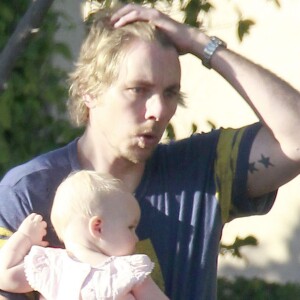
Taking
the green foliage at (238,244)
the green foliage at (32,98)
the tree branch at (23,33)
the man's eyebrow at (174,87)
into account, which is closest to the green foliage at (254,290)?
the green foliage at (238,244)

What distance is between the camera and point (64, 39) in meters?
5.63

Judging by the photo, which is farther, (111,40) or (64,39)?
(64,39)

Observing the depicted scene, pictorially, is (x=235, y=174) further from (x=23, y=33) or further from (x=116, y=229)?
(x=23, y=33)

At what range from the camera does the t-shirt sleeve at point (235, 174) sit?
4086mm

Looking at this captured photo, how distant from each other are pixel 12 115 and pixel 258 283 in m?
2.77

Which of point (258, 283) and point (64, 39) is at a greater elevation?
point (64, 39)

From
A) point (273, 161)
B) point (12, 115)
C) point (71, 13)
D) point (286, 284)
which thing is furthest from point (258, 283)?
point (273, 161)

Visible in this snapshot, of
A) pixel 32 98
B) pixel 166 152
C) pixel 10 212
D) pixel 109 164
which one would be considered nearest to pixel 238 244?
pixel 32 98

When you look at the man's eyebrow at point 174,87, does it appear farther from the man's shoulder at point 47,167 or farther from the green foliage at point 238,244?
the green foliage at point 238,244

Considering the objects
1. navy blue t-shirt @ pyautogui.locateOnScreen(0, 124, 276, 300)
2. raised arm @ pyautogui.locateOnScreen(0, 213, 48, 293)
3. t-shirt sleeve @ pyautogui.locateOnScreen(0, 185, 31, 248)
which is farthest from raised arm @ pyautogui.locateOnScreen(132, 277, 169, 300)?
t-shirt sleeve @ pyautogui.locateOnScreen(0, 185, 31, 248)

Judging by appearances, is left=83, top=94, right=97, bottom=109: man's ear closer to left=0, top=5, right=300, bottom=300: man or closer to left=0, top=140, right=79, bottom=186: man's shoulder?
left=0, top=5, right=300, bottom=300: man

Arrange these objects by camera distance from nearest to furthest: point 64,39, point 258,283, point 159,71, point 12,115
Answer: point 159,71
point 12,115
point 64,39
point 258,283

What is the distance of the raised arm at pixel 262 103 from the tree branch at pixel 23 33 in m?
0.43

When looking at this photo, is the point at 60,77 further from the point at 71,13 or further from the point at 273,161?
the point at 273,161
